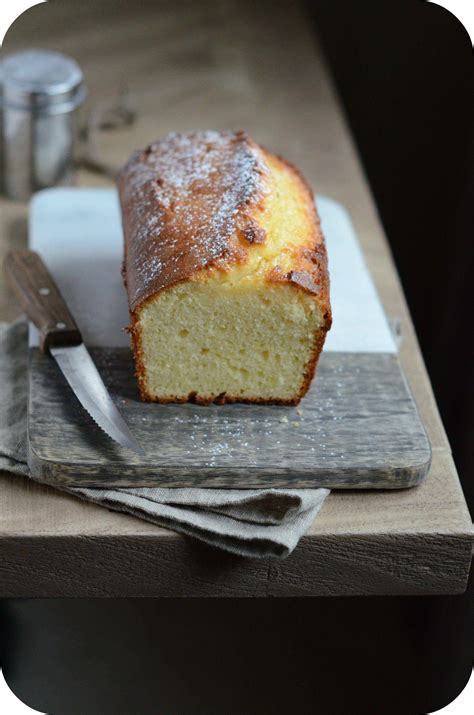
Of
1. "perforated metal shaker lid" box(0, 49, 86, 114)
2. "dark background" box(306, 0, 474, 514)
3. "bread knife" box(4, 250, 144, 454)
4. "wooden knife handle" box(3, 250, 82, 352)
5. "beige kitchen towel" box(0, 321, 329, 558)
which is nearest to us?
"beige kitchen towel" box(0, 321, 329, 558)

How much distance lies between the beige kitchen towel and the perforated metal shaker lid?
1.14m

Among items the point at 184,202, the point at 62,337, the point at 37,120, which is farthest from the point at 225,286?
the point at 37,120

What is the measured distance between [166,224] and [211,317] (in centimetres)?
22

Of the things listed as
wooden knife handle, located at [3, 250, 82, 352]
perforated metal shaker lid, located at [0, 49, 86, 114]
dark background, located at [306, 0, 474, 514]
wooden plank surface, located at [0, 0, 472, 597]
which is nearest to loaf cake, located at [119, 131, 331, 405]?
wooden knife handle, located at [3, 250, 82, 352]

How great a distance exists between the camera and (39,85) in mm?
2654

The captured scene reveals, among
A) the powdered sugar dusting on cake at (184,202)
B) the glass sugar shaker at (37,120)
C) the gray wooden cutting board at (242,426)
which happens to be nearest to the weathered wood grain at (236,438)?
the gray wooden cutting board at (242,426)

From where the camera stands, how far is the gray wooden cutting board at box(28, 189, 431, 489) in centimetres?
181

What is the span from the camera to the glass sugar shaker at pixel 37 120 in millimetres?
2656

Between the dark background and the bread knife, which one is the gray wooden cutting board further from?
the dark background

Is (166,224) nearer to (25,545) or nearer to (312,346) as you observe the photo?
(312,346)

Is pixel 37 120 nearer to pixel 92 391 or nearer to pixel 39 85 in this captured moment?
pixel 39 85

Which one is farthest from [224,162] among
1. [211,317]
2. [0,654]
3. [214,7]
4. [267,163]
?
[214,7]

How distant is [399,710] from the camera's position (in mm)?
2035

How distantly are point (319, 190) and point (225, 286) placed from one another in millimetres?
1123
